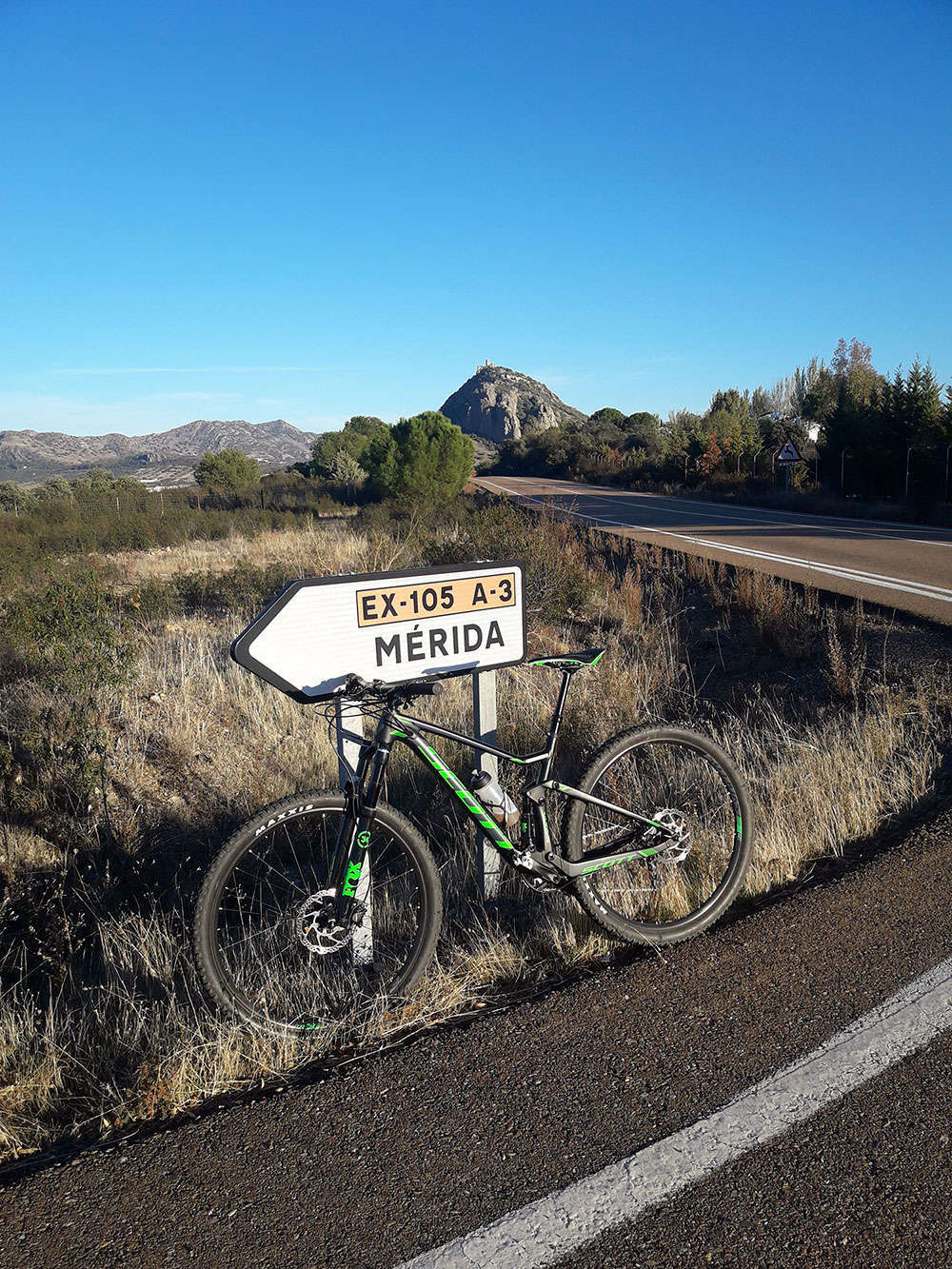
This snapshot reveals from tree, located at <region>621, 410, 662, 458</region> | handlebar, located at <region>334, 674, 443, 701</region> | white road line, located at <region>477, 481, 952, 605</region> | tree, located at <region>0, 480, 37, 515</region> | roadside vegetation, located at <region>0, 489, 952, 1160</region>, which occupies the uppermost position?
tree, located at <region>621, 410, 662, 458</region>

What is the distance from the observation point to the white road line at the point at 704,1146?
5.89 feet

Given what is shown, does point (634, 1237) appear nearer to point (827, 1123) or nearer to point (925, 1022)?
point (827, 1123)

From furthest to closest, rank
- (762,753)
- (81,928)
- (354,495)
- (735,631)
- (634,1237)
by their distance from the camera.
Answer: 1. (354,495)
2. (735,631)
3. (762,753)
4. (81,928)
5. (634,1237)

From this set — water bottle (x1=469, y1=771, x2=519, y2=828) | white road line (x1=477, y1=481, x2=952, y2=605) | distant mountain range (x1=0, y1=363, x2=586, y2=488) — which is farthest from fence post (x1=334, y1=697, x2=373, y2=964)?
distant mountain range (x1=0, y1=363, x2=586, y2=488)

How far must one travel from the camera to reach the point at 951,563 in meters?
11.6

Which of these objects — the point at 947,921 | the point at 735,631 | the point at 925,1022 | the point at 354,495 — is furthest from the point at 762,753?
the point at 354,495

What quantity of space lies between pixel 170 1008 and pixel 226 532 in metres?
19.5

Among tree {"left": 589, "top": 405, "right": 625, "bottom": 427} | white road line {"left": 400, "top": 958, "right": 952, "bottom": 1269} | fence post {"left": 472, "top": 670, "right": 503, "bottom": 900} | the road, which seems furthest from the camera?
tree {"left": 589, "top": 405, "right": 625, "bottom": 427}

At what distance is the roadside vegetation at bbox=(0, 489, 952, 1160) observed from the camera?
2.62 metres

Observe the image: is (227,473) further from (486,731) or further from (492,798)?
(492,798)

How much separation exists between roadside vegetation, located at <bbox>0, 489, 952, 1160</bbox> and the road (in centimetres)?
95

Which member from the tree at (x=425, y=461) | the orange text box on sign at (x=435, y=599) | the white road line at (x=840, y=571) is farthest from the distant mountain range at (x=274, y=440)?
the orange text box on sign at (x=435, y=599)

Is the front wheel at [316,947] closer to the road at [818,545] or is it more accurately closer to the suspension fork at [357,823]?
the suspension fork at [357,823]

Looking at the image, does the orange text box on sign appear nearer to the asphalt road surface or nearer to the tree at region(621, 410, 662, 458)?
the asphalt road surface
